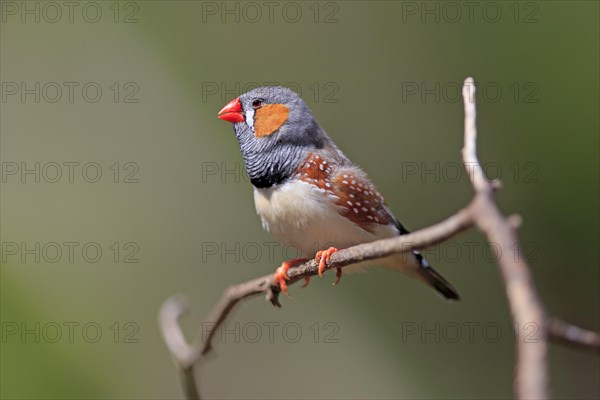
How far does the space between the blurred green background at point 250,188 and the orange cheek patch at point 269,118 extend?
1.81 m

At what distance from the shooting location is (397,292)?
5.36 m

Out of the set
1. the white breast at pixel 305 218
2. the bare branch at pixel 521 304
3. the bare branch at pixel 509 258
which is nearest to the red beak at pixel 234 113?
the white breast at pixel 305 218

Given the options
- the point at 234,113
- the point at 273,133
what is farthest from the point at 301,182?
the point at 234,113

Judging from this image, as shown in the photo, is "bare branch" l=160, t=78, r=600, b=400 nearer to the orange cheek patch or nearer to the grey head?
the grey head

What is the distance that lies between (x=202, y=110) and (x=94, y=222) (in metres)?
1.14

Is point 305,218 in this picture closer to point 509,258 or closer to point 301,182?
point 301,182

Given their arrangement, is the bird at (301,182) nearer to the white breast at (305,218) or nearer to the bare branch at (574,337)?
the white breast at (305,218)

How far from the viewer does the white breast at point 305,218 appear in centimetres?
290

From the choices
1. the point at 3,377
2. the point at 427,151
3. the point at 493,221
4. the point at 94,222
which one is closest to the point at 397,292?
the point at 427,151

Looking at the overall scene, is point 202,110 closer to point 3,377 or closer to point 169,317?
point 3,377

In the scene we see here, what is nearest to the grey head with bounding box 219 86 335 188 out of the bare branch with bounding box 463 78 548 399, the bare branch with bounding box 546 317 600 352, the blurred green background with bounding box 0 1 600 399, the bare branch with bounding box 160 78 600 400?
the bare branch with bounding box 160 78 600 400

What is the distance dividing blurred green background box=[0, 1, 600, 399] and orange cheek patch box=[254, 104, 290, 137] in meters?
1.81

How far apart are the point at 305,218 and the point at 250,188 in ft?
7.70

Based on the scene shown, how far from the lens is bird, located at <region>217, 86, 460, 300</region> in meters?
2.92
